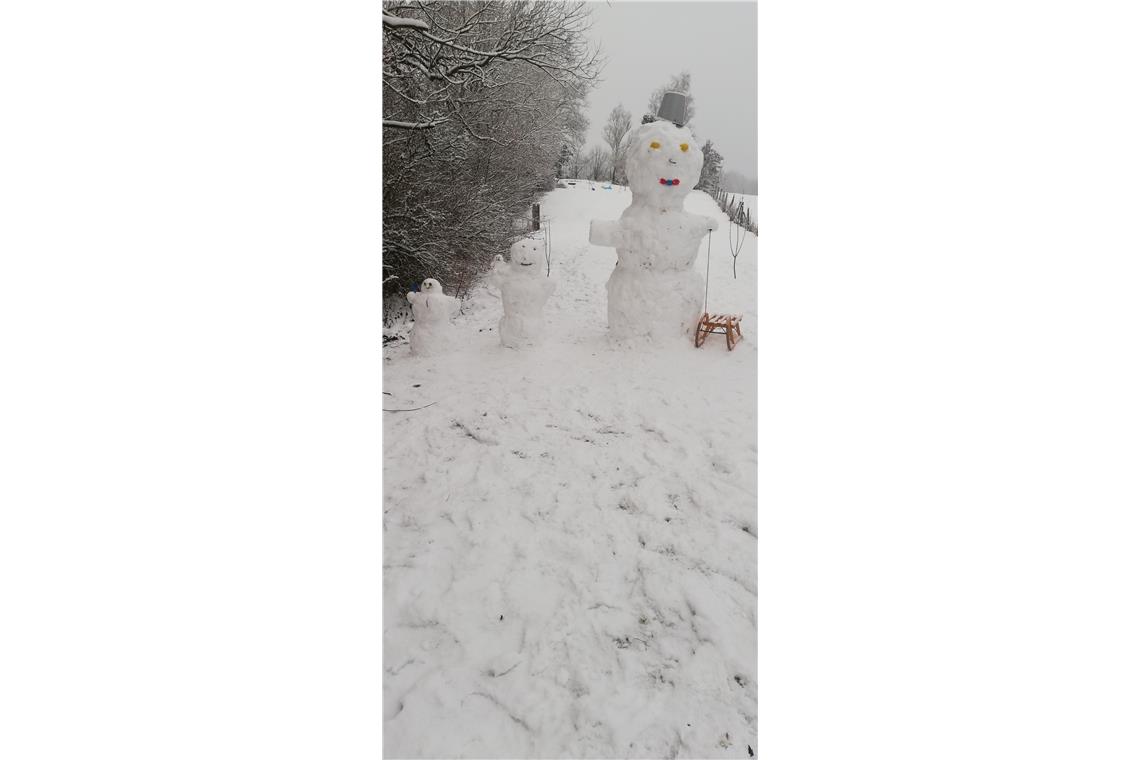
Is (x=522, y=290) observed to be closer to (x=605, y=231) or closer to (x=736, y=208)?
(x=605, y=231)

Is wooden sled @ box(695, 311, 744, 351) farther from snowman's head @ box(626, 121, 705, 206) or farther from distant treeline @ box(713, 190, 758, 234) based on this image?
distant treeline @ box(713, 190, 758, 234)

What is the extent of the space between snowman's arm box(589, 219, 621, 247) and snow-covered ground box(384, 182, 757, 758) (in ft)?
3.17

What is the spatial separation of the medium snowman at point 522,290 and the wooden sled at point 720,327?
1.22 meters

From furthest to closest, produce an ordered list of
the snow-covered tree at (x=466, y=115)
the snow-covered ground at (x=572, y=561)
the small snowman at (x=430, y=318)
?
the small snowman at (x=430, y=318) < the snow-covered tree at (x=466, y=115) < the snow-covered ground at (x=572, y=561)

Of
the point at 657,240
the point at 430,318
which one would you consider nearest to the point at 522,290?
the point at 430,318

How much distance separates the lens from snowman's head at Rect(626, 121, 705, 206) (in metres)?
3.58

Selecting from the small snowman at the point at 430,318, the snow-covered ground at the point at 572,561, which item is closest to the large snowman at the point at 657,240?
the snow-covered ground at the point at 572,561

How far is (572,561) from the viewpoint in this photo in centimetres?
198

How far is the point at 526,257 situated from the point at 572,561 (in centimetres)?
264

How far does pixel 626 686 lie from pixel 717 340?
312 cm

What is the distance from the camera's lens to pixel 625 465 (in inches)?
101

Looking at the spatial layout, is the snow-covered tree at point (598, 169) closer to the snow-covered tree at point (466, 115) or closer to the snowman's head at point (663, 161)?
the snow-covered tree at point (466, 115)

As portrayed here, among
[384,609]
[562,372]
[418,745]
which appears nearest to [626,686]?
[418,745]

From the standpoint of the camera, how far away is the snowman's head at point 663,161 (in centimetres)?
358
